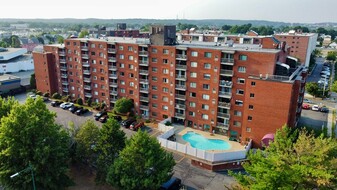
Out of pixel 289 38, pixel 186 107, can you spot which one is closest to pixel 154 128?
pixel 186 107

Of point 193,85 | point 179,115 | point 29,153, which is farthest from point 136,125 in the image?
point 29,153

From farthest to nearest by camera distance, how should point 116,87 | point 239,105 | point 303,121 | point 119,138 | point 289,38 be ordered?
point 289,38 → point 116,87 → point 303,121 → point 239,105 → point 119,138

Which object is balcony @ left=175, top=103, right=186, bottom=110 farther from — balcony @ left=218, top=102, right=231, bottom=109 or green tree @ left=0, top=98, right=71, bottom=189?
green tree @ left=0, top=98, right=71, bottom=189

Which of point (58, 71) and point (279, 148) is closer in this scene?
point (279, 148)

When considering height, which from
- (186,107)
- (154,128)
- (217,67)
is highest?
(217,67)

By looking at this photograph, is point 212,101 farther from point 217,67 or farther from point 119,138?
point 119,138

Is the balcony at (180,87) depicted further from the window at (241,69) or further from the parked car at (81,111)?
the parked car at (81,111)

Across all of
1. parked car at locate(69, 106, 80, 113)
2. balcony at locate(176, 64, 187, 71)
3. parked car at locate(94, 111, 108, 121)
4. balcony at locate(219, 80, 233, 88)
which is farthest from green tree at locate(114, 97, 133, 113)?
balcony at locate(219, 80, 233, 88)
